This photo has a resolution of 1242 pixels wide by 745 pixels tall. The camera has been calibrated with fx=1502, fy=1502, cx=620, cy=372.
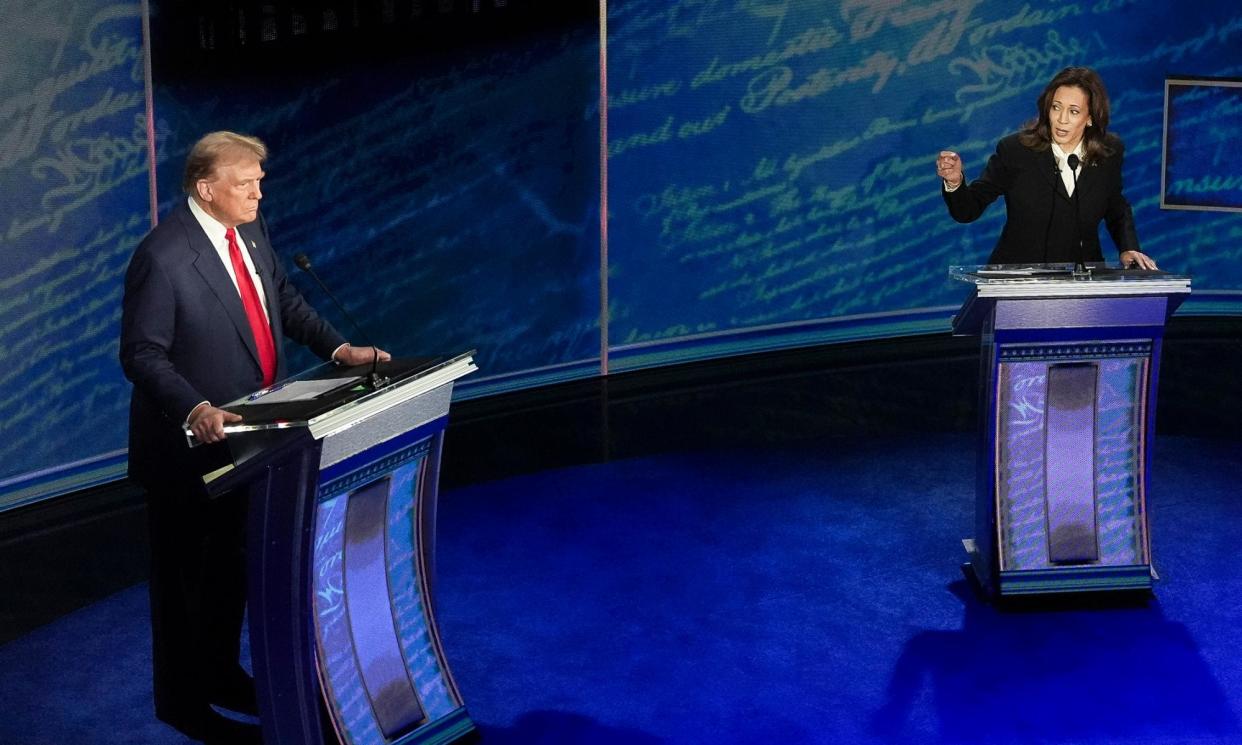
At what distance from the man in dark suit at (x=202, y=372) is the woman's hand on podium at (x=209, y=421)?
132 mm

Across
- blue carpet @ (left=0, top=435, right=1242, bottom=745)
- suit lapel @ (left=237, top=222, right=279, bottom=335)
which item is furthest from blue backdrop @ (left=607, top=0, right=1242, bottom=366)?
suit lapel @ (left=237, top=222, right=279, bottom=335)

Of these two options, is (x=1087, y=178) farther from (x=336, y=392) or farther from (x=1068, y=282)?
(x=336, y=392)

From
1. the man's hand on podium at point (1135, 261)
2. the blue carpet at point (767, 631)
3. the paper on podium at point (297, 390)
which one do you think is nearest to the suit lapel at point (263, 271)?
the paper on podium at point (297, 390)

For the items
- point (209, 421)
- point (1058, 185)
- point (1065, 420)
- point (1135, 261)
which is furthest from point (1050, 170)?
point (209, 421)

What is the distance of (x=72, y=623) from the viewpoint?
171 inches

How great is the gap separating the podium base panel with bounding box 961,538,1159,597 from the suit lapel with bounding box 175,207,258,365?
2.31 m

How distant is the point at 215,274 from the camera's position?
322cm

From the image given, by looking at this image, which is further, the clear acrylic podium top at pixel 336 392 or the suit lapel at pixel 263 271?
the suit lapel at pixel 263 271

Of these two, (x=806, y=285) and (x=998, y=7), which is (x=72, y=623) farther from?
(x=998, y=7)

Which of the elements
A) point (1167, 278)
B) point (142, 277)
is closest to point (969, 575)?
point (1167, 278)

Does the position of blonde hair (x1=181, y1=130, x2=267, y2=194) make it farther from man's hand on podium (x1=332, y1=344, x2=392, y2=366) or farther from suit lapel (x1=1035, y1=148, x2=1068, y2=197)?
suit lapel (x1=1035, y1=148, x2=1068, y2=197)

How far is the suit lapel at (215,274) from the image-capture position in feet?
10.5

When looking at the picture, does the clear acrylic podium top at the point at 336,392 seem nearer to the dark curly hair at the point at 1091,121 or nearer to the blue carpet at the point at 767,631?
the blue carpet at the point at 767,631

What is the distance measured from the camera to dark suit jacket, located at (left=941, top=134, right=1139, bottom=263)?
443 centimetres
